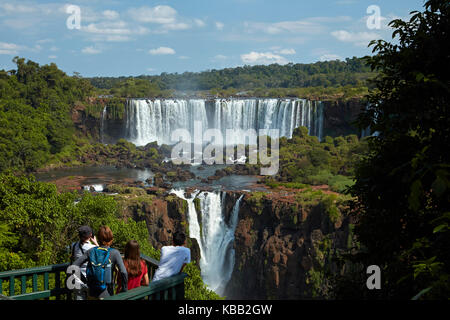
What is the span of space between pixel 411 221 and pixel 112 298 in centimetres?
472

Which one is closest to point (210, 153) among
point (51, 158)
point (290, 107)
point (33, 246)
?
point (290, 107)

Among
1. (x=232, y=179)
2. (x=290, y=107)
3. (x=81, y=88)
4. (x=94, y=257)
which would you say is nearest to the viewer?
(x=94, y=257)

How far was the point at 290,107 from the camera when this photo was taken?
155 feet

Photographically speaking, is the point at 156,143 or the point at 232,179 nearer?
the point at 232,179

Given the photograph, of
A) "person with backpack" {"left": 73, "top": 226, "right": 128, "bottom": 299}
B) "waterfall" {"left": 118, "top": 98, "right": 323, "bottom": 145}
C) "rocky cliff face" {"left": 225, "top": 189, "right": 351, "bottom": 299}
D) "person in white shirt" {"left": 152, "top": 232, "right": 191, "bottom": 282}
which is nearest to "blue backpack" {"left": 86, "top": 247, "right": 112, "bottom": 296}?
"person with backpack" {"left": 73, "top": 226, "right": 128, "bottom": 299}

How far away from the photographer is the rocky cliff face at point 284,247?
24.2 m

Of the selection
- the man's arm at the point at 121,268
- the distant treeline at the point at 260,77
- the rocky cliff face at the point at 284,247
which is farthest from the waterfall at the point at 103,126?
the man's arm at the point at 121,268

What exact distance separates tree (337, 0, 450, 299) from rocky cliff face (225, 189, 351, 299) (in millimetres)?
16511

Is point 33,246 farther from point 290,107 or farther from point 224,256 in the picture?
point 290,107

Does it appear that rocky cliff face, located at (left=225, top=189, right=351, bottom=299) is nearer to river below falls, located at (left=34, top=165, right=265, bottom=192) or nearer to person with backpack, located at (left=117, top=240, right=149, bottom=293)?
river below falls, located at (left=34, top=165, right=265, bottom=192)

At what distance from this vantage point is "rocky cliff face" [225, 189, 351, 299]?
79.4 ft

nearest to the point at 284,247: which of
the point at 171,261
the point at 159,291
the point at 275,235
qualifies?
the point at 275,235

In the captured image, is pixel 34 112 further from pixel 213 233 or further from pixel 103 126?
pixel 213 233

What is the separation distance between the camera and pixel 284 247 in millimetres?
25047
